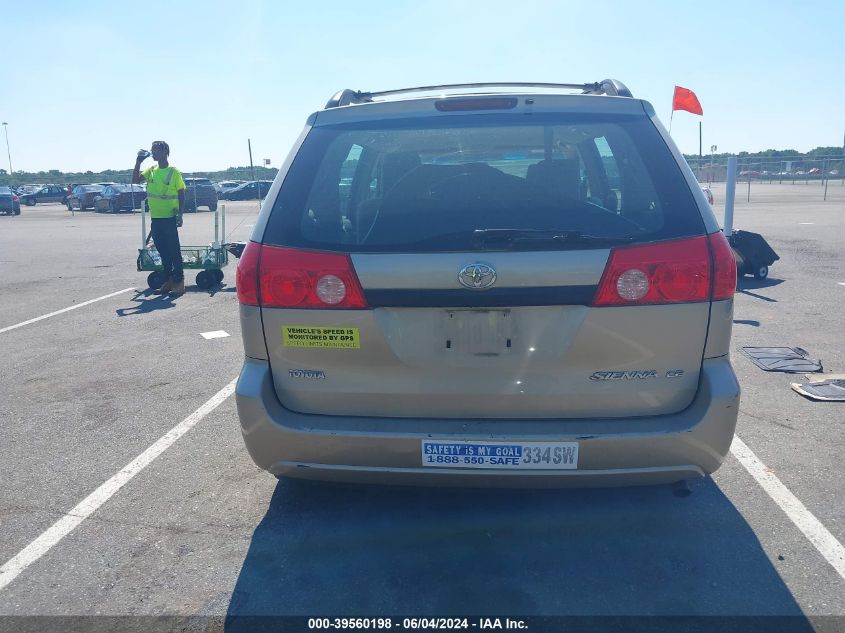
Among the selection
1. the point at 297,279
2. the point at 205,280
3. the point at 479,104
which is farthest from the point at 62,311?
the point at 479,104

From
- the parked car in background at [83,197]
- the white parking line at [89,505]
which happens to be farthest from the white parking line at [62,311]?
the parked car in background at [83,197]

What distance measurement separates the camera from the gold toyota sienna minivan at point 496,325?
9.60 ft

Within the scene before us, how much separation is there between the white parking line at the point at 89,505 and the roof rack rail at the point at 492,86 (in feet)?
7.51

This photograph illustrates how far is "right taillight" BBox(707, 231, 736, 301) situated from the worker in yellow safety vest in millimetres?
8408

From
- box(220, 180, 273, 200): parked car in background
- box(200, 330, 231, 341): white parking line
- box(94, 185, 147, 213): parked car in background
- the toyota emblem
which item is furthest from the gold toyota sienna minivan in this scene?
box(220, 180, 273, 200): parked car in background

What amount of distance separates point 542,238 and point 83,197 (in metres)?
41.2

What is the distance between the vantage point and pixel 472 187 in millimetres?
3137

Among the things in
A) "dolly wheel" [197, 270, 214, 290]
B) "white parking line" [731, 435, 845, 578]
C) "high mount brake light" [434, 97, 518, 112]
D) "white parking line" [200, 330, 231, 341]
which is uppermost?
"high mount brake light" [434, 97, 518, 112]

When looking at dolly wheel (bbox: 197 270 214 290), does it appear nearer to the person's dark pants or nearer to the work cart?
the work cart

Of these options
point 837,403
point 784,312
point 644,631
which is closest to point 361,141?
point 644,631

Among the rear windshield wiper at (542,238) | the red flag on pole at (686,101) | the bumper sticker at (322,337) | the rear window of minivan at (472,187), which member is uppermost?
the red flag on pole at (686,101)

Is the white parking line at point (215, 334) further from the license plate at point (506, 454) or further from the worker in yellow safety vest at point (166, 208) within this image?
the license plate at point (506, 454)

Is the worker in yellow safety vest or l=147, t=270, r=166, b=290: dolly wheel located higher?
the worker in yellow safety vest

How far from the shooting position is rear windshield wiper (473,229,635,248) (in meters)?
2.93
